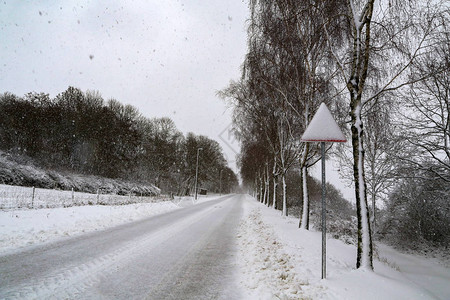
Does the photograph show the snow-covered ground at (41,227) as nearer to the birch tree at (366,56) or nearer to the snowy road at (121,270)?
the snowy road at (121,270)

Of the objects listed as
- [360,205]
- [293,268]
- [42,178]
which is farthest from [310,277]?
[42,178]

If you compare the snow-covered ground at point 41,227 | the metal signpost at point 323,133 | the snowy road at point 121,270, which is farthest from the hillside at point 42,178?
the metal signpost at point 323,133

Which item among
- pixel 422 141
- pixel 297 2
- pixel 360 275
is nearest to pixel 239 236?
pixel 360 275

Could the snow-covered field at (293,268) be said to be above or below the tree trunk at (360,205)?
below

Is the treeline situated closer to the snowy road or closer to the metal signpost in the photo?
the snowy road

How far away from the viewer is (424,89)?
959cm

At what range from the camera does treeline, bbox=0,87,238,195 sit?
1169 inches

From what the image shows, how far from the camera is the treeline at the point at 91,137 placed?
29.7 metres

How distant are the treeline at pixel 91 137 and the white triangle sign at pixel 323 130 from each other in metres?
31.7

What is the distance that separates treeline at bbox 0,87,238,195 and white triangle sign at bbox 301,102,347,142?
104 ft

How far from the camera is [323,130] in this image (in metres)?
4.79

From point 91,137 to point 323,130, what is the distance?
3627cm

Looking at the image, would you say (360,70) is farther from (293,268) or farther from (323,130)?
(293,268)

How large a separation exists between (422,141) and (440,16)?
Answer: 5.14 metres
